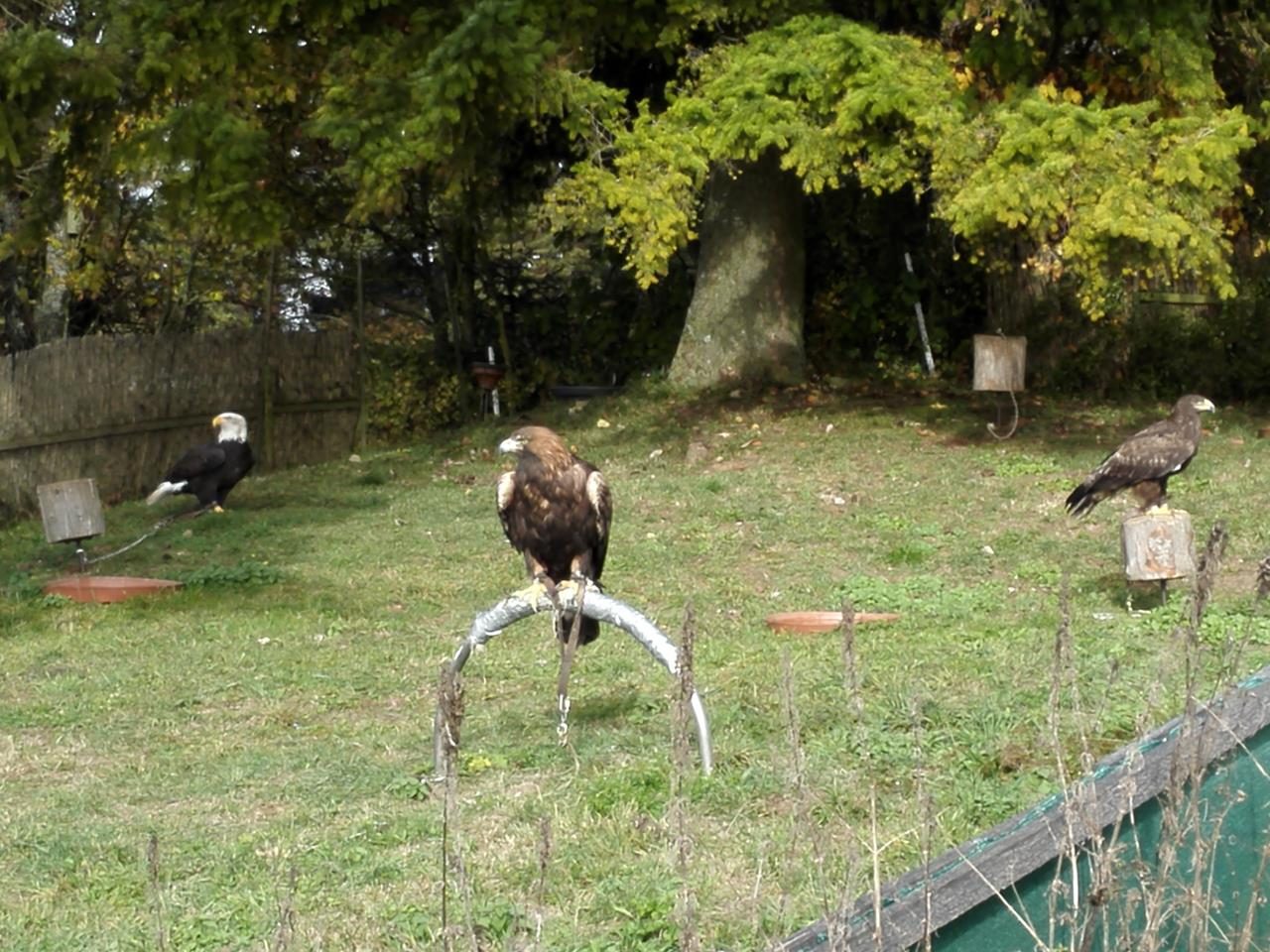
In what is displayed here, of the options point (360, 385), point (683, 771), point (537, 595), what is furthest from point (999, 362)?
point (683, 771)

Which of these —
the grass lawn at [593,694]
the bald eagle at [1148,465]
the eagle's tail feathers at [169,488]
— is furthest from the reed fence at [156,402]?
the bald eagle at [1148,465]

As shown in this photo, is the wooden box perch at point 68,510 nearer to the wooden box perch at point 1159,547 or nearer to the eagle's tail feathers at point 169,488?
the eagle's tail feathers at point 169,488

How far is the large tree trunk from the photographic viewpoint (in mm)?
17781

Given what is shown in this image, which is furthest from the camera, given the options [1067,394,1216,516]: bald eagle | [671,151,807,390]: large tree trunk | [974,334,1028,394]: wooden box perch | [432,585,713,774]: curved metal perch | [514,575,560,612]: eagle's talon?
[671,151,807,390]: large tree trunk

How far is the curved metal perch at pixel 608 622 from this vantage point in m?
6.17

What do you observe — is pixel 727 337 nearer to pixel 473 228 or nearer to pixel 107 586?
pixel 473 228

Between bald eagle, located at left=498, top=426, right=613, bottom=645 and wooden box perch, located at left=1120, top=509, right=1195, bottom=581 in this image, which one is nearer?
bald eagle, located at left=498, top=426, right=613, bottom=645

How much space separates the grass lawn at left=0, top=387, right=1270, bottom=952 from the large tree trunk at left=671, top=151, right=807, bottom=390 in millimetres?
1715

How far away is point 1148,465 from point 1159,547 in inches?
60.3

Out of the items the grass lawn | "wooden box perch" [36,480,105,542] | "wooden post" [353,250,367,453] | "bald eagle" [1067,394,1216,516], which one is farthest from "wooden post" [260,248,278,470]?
"bald eagle" [1067,394,1216,516]

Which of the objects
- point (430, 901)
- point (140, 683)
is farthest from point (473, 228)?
point (430, 901)

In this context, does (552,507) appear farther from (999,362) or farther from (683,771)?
(999,362)

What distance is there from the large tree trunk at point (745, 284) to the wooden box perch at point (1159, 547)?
29.1 feet

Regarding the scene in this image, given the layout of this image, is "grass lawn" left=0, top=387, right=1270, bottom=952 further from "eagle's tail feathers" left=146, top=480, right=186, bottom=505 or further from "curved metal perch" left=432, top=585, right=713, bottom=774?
"eagle's tail feathers" left=146, top=480, right=186, bottom=505
